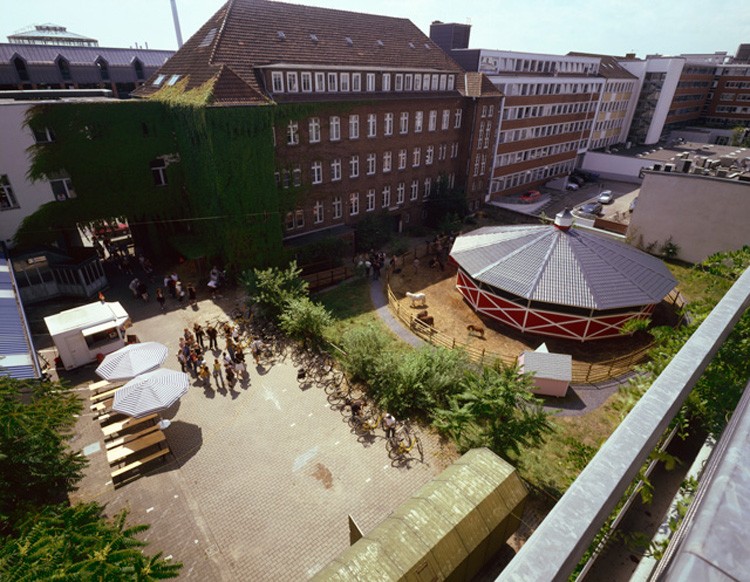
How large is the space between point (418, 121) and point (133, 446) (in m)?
31.7

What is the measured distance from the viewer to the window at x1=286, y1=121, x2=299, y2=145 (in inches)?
1132

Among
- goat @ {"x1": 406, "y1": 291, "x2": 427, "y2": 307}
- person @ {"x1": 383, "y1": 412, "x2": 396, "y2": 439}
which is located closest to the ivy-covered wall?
goat @ {"x1": 406, "y1": 291, "x2": 427, "y2": 307}

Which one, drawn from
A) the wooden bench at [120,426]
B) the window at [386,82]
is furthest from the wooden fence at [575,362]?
the window at [386,82]

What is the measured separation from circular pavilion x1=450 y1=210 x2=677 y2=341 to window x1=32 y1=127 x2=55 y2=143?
26.0m

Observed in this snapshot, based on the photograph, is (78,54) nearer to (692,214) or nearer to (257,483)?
(257,483)

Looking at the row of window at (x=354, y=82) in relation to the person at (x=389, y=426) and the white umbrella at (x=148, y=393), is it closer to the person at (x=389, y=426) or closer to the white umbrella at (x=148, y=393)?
the white umbrella at (x=148, y=393)

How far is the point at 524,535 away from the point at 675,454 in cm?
1091

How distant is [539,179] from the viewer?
5509cm

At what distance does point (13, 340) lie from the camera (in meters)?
16.6

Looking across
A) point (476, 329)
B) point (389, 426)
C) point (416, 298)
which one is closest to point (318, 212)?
point (416, 298)

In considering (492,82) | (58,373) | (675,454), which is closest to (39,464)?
(58,373)

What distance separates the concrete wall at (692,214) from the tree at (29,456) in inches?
1494

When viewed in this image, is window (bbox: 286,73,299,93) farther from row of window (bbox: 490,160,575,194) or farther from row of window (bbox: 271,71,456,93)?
row of window (bbox: 490,160,575,194)

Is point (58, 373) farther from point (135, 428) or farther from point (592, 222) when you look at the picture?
point (592, 222)
